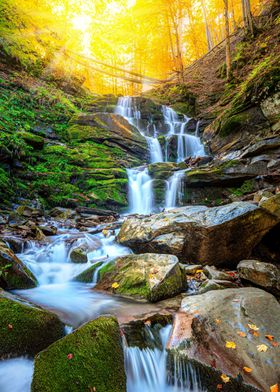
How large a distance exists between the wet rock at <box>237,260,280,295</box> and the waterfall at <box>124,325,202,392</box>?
2.01 meters

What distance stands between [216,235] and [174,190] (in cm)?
547

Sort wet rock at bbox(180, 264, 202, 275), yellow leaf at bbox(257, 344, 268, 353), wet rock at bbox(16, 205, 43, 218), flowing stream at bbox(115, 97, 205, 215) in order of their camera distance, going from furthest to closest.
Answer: flowing stream at bbox(115, 97, 205, 215), wet rock at bbox(16, 205, 43, 218), wet rock at bbox(180, 264, 202, 275), yellow leaf at bbox(257, 344, 268, 353)

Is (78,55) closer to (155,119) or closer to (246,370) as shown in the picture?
(155,119)

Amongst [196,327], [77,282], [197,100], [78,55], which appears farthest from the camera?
[78,55]

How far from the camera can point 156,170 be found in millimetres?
11609

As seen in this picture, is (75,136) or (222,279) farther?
(75,136)

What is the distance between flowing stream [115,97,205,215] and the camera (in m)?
10.5

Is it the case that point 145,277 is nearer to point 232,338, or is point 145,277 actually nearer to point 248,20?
point 232,338

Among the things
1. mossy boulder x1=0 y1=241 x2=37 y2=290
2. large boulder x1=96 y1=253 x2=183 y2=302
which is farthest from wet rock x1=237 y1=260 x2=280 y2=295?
mossy boulder x1=0 y1=241 x2=37 y2=290

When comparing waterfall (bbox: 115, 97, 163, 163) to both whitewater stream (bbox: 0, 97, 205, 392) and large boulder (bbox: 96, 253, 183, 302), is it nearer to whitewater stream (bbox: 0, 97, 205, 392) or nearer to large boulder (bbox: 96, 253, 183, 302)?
whitewater stream (bbox: 0, 97, 205, 392)

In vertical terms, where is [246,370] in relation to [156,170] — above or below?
below

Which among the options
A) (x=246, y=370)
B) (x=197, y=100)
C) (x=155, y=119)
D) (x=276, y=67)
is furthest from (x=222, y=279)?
(x=197, y=100)

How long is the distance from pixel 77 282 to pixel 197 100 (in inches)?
687

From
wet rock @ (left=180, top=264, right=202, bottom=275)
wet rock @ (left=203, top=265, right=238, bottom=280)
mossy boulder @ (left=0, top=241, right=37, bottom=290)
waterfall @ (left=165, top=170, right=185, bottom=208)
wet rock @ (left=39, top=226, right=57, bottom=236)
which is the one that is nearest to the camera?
mossy boulder @ (left=0, top=241, right=37, bottom=290)
